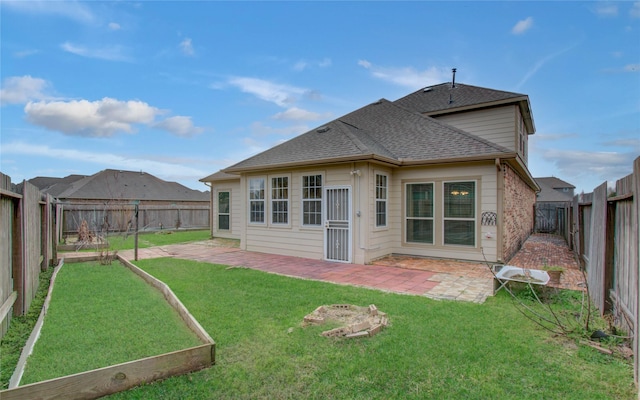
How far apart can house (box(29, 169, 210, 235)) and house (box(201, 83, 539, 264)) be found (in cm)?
552

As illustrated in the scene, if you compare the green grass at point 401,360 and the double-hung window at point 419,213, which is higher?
the double-hung window at point 419,213

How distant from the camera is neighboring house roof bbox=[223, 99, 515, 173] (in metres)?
8.46

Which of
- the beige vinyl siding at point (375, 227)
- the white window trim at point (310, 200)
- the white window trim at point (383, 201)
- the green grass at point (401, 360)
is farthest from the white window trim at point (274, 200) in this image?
the green grass at point (401, 360)

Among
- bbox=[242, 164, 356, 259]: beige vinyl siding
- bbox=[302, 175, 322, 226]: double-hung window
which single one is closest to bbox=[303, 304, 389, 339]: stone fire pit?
bbox=[242, 164, 356, 259]: beige vinyl siding

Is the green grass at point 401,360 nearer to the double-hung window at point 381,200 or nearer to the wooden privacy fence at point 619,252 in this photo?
the wooden privacy fence at point 619,252

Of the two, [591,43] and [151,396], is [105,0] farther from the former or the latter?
[591,43]

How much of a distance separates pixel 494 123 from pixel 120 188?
87.8 ft

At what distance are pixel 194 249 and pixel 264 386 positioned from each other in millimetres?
9653

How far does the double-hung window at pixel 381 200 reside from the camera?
894 centimetres

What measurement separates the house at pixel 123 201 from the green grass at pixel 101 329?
6515 millimetres

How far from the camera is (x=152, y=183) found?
2920 cm

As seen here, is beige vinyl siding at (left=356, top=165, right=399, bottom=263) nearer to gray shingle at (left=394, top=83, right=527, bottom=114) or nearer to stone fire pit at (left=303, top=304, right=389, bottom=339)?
stone fire pit at (left=303, top=304, right=389, bottom=339)

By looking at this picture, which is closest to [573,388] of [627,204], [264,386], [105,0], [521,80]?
[627,204]

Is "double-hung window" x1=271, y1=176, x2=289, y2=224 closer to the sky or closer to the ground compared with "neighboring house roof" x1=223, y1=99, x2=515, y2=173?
closer to the ground
